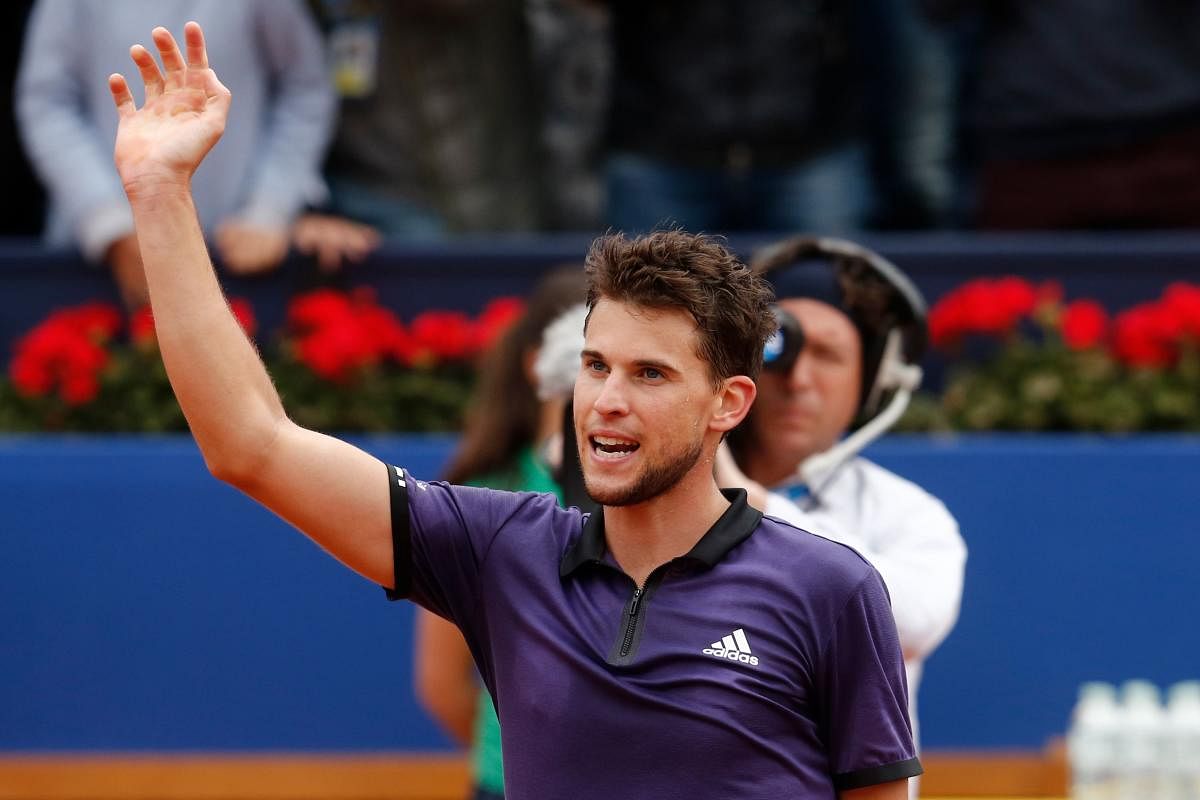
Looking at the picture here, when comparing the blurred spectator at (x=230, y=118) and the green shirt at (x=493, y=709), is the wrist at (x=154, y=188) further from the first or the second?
the blurred spectator at (x=230, y=118)

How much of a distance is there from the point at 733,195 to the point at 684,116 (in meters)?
0.28

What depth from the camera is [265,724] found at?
4.64 meters

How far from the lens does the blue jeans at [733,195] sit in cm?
→ 555

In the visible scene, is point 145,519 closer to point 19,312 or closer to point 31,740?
point 31,740

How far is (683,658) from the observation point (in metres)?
2.08

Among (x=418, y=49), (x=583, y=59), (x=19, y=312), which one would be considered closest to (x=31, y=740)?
(x=19, y=312)

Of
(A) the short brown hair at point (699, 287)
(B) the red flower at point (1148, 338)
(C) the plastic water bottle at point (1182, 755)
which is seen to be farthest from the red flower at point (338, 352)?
(A) the short brown hair at point (699, 287)

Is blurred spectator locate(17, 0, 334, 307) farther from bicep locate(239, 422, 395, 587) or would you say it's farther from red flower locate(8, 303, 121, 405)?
bicep locate(239, 422, 395, 587)

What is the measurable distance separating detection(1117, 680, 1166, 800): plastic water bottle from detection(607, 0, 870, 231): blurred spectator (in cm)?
223

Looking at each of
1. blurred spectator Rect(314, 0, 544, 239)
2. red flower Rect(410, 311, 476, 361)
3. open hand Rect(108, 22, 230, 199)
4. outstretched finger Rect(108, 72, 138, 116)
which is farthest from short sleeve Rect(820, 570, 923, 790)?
blurred spectator Rect(314, 0, 544, 239)

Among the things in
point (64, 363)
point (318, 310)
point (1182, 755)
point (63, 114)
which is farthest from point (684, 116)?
point (1182, 755)

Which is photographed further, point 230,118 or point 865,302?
point 230,118

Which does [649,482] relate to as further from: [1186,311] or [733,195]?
[733,195]

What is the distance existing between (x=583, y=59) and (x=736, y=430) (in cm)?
342
